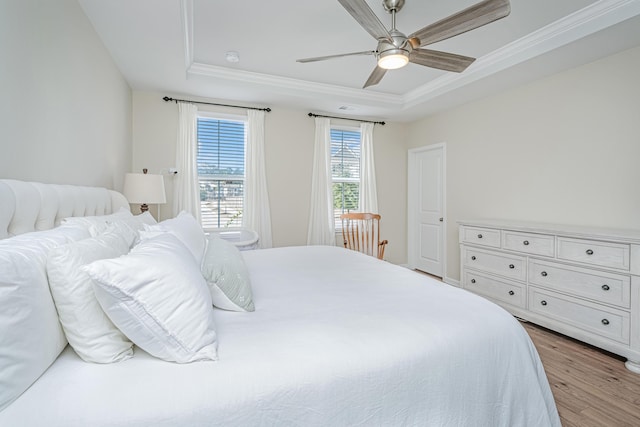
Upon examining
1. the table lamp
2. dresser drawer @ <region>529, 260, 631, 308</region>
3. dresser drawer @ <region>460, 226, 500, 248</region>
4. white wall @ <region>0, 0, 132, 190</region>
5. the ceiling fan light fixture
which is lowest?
dresser drawer @ <region>529, 260, 631, 308</region>

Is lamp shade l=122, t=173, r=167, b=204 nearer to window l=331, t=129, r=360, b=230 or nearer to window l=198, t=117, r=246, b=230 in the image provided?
window l=198, t=117, r=246, b=230

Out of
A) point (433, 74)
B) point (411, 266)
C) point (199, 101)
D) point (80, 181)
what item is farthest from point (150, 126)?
point (411, 266)

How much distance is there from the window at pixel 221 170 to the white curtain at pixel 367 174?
5.84 ft

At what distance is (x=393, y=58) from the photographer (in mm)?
2062

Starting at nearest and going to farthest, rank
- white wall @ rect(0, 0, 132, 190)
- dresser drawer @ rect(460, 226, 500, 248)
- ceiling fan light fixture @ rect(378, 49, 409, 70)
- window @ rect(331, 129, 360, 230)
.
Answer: white wall @ rect(0, 0, 132, 190), ceiling fan light fixture @ rect(378, 49, 409, 70), dresser drawer @ rect(460, 226, 500, 248), window @ rect(331, 129, 360, 230)

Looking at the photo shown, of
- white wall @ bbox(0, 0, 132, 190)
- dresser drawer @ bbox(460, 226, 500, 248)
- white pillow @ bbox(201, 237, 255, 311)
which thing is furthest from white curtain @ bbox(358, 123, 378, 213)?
white pillow @ bbox(201, 237, 255, 311)

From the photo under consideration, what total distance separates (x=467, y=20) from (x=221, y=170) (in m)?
3.14

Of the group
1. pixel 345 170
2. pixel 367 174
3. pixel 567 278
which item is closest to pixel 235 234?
pixel 345 170

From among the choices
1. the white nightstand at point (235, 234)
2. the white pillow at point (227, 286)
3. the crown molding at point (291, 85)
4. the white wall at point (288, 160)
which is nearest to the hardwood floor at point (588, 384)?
the white pillow at point (227, 286)

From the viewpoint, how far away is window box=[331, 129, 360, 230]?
15.2 feet

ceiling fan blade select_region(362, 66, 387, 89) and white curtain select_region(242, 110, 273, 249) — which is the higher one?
ceiling fan blade select_region(362, 66, 387, 89)

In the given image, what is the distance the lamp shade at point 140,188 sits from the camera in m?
2.81

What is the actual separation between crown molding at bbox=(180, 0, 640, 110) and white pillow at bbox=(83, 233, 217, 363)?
75.3 inches

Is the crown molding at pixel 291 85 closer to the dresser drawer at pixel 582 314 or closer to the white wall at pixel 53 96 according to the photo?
the white wall at pixel 53 96
